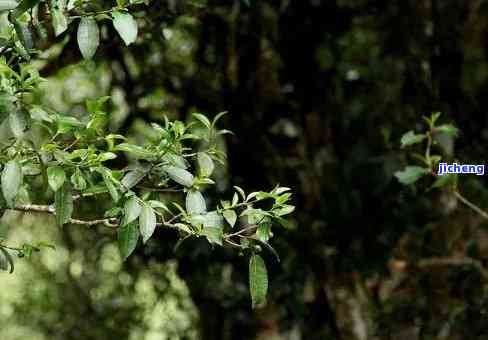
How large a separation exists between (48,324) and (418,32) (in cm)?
239

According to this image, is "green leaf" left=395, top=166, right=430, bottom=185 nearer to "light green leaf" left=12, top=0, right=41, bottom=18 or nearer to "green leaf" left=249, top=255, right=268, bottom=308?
"green leaf" left=249, top=255, right=268, bottom=308

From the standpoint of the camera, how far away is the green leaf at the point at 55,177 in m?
0.98

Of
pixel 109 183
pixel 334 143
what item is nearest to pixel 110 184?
pixel 109 183

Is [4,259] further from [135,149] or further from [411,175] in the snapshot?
[411,175]

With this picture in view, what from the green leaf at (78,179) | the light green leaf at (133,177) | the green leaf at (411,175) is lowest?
the green leaf at (411,175)

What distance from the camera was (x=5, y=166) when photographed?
98 centimetres

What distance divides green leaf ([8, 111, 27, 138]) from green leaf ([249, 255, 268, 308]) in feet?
1.12

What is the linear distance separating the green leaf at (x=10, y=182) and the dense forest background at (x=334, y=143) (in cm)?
162

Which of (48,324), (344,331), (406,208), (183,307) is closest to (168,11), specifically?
(406,208)

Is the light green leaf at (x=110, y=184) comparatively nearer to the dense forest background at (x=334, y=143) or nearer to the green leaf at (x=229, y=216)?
the green leaf at (x=229, y=216)

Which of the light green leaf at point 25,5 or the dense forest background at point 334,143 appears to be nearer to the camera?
the light green leaf at point 25,5

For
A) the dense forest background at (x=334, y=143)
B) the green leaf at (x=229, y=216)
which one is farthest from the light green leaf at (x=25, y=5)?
the dense forest background at (x=334, y=143)

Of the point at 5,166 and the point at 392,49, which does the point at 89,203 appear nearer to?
the point at 392,49

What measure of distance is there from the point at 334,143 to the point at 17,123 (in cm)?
207
